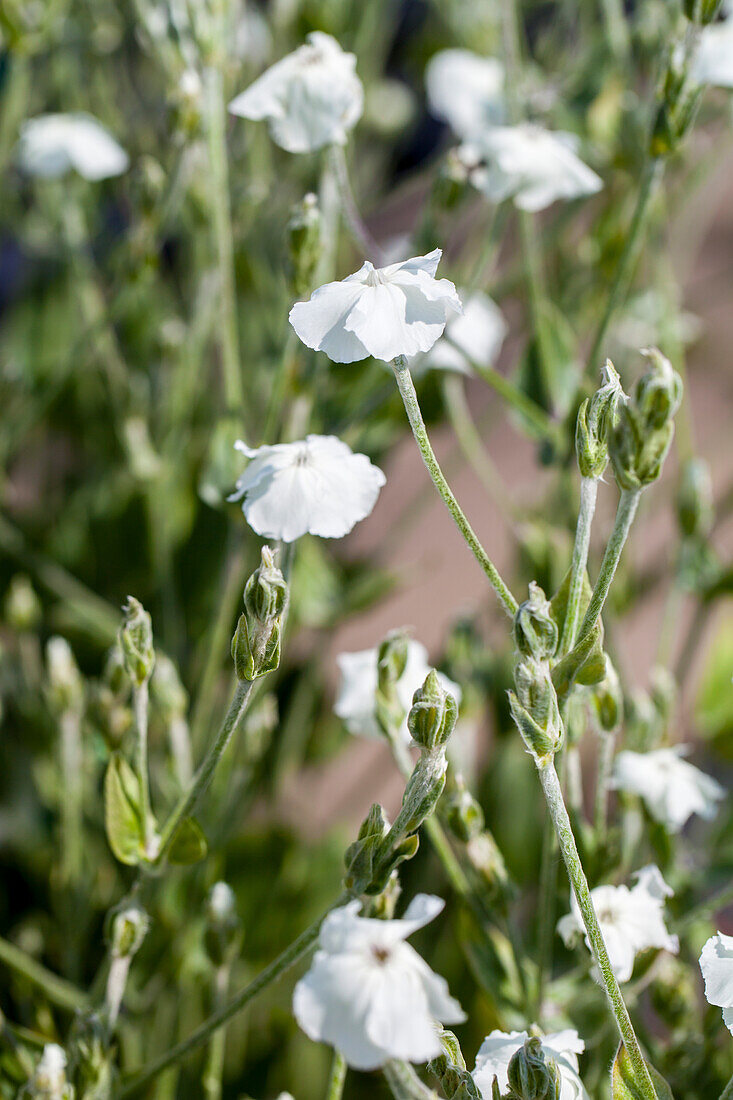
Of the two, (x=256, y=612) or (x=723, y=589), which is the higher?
(x=256, y=612)

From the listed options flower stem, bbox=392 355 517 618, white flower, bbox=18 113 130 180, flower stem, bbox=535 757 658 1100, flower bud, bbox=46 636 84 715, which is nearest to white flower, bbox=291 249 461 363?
flower stem, bbox=392 355 517 618

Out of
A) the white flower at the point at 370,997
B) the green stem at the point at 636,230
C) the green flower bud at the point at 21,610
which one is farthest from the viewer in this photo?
the green flower bud at the point at 21,610

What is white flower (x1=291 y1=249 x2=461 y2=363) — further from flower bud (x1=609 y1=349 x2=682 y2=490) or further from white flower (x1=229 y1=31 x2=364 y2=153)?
white flower (x1=229 y1=31 x2=364 y2=153)

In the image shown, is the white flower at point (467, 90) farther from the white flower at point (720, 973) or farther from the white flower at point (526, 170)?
the white flower at point (720, 973)

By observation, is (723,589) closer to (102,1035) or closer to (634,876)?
(634,876)

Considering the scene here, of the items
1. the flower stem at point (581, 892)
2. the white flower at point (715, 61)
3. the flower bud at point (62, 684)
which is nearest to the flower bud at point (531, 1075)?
the flower stem at point (581, 892)

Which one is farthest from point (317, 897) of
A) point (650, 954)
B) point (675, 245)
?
point (675, 245)
